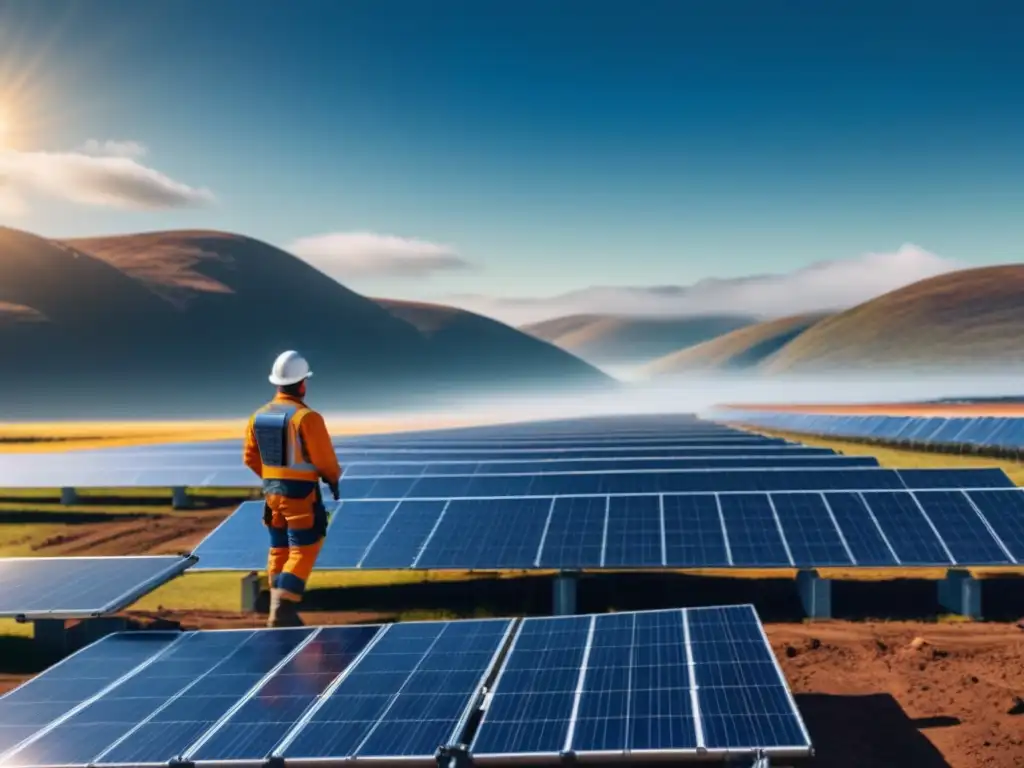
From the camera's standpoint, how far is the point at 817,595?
43.5 ft

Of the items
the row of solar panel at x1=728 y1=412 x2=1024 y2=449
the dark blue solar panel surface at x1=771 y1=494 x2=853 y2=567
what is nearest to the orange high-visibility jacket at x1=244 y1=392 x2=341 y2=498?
the dark blue solar panel surface at x1=771 y1=494 x2=853 y2=567

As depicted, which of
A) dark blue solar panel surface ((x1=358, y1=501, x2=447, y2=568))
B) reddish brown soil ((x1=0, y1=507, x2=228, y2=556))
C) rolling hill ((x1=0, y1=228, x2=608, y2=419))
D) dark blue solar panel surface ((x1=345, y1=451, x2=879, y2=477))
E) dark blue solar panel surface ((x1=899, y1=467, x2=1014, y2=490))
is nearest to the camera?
dark blue solar panel surface ((x1=358, y1=501, x2=447, y2=568))

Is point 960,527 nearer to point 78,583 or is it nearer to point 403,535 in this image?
point 403,535

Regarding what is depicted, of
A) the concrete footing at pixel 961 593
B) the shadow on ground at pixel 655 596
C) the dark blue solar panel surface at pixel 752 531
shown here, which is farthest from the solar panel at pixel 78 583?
the concrete footing at pixel 961 593

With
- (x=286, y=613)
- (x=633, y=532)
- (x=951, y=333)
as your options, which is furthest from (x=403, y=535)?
(x=951, y=333)

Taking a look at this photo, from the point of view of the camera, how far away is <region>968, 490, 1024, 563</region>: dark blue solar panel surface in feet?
42.9

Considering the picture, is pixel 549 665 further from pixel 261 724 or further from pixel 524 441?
pixel 524 441

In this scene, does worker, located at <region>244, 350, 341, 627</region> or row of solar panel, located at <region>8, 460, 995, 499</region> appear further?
row of solar panel, located at <region>8, 460, 995, 499</region>

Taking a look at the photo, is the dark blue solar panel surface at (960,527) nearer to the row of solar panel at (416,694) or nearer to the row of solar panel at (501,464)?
the row of solar panel at (416,694)

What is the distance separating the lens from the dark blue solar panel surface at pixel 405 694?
606 cm

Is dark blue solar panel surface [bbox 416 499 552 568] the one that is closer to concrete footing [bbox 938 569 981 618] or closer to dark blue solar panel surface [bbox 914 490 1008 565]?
dark blue solar panel surface [bbox 914 490 1008 565]

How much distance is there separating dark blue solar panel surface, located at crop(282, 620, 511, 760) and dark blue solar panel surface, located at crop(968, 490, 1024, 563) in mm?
9084

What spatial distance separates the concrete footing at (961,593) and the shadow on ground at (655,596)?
23 cm

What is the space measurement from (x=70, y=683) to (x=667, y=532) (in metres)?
9.24
